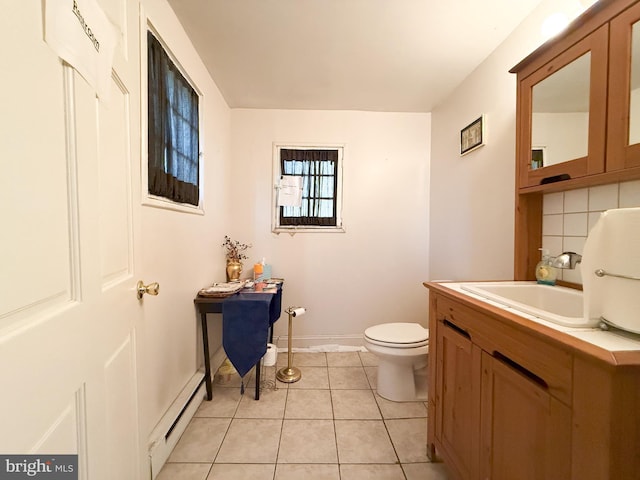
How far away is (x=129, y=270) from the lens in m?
0.87

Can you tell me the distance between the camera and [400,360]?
5.74 feet

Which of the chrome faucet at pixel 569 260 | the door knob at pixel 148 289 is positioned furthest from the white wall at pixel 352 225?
the door knob at pixel 148 289

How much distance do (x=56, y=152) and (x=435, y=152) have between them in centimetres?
267

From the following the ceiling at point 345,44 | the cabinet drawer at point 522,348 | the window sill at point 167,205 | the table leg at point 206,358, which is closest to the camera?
the cabinet drawer at point 522,348

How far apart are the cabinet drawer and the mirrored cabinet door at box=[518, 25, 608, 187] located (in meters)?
0.71

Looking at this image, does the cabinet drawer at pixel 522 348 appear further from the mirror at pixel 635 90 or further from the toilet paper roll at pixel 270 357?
the toilet paper roll at pixel 270 357

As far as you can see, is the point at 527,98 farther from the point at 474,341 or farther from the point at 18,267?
→ the point at 18,267

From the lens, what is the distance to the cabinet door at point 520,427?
0.66m

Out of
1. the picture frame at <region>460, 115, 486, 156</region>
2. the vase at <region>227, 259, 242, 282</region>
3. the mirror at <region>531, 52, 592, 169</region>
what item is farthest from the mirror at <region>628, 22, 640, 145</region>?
the vase at <region>227, 259, 242, 282</region>

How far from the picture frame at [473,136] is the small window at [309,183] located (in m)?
1.08

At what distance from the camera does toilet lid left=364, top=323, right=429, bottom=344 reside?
1.75 meters

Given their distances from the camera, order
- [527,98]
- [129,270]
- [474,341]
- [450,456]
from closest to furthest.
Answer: [129,270]
[474,341]
[450,456]
[527,98]

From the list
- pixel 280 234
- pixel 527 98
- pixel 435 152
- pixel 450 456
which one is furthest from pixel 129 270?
pixel 435 152

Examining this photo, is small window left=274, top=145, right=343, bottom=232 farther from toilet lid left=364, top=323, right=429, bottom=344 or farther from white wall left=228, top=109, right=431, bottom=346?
toilet lid left=364, top=323, right=429, bottom=344
